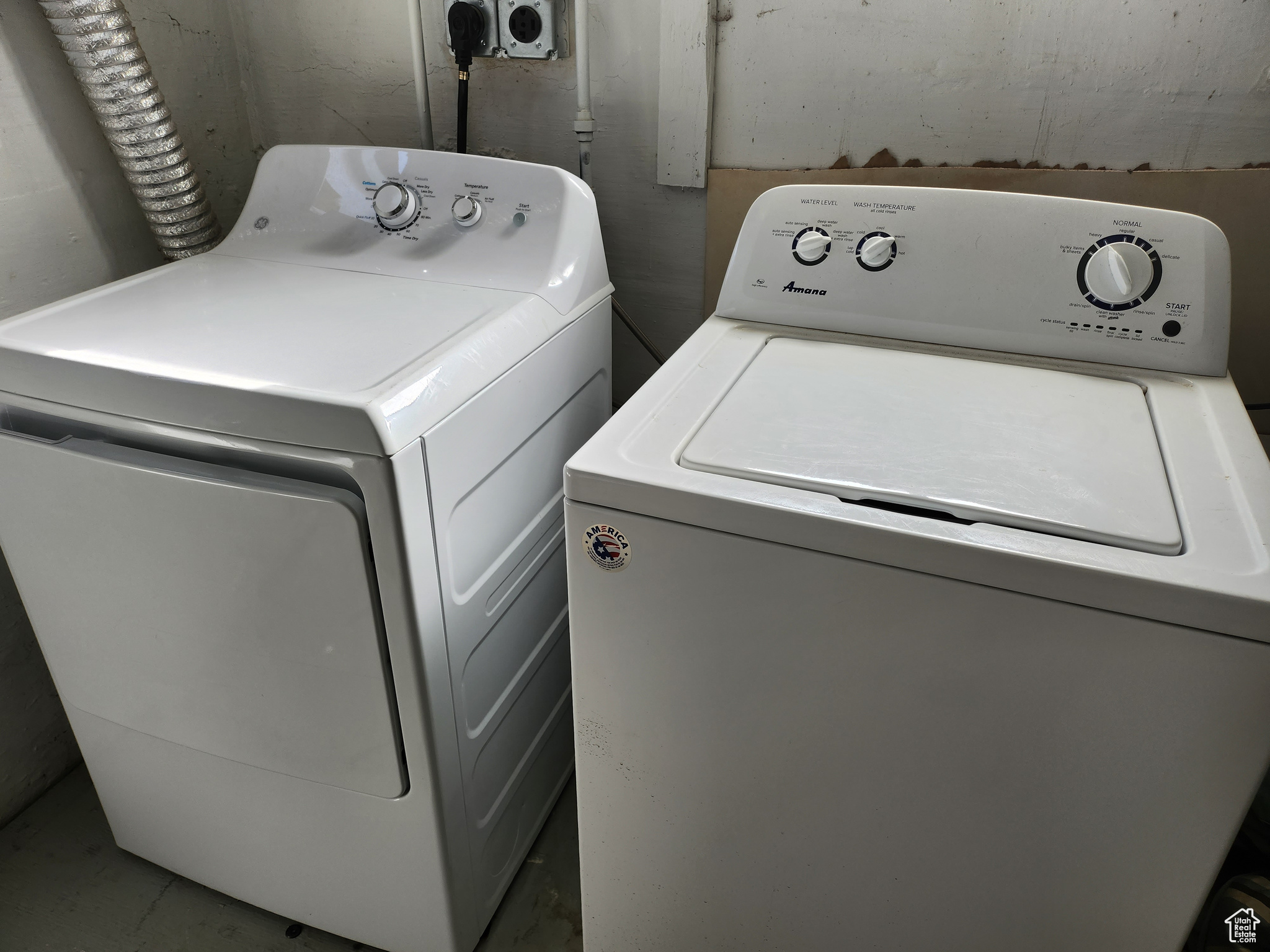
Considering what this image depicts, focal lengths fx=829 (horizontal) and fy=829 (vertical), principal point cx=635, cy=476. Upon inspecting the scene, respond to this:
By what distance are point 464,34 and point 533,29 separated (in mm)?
126

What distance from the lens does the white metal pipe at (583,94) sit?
1.45 metres

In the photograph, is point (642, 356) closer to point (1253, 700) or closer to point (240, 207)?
point (240, 207)

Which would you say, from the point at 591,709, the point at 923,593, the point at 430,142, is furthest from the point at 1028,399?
the point at 430,142

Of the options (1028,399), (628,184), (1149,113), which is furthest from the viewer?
(628,184)

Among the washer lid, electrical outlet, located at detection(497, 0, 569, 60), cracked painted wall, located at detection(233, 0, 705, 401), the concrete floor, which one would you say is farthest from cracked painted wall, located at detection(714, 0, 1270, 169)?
the concrete floor

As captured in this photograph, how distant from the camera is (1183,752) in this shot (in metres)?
0.72

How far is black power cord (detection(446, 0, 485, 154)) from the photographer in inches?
58.7

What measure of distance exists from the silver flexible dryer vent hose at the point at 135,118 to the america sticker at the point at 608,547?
1.11 meters

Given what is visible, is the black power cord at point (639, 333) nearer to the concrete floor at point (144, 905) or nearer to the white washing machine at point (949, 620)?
the white washing machine at point (949, 620)

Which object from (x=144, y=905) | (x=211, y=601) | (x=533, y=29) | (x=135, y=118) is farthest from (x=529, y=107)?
(x=144, y=905)

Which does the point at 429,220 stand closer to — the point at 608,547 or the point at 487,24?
the point at 487,24

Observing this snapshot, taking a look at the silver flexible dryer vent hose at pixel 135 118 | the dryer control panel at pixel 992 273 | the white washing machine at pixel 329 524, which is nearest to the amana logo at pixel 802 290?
the dryer control panel at pixel 992 273

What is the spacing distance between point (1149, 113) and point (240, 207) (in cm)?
173

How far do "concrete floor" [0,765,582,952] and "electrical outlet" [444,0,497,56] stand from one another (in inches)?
52.4
